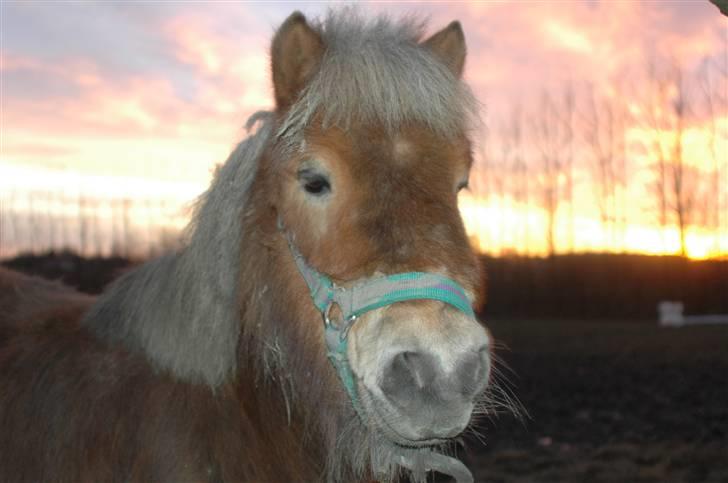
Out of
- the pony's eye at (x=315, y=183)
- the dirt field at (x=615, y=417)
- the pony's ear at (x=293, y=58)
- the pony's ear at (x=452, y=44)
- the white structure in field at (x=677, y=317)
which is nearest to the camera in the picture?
the pony's eye at (x=315, y=183)

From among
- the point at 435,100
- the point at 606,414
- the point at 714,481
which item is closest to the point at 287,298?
the point at 435,100

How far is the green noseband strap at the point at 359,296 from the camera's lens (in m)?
2.53

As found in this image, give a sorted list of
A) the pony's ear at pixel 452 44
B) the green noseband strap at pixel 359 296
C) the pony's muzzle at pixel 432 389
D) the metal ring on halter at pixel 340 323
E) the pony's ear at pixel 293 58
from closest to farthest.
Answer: the pony's muzzle at pixel 432 389, the green noseband strap at pixel 359 296, the metal ring on halter at pixel 340 323, the pony's ear at pixel 293 58, the pony's ear at pixel 452 44

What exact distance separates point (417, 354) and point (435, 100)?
119 centimetres

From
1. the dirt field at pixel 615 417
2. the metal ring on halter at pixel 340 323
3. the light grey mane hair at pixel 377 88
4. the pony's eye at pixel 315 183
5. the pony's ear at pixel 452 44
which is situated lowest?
the dirt field at pixel 615 417

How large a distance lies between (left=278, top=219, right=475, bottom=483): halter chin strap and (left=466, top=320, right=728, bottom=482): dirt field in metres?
1.26

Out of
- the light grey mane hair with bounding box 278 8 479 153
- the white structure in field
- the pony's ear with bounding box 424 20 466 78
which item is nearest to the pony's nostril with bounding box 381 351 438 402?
the light grey mane hair with bounding box 278 8 479 153

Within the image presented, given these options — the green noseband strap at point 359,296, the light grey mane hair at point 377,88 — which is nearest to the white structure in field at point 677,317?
the light grey mane hair at point 377,88

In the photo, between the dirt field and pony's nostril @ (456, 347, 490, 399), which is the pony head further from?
the dirt field

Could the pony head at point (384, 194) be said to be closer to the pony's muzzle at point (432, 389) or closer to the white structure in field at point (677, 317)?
the pony's muzzle at point (432, 389)

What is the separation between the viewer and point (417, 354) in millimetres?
2404

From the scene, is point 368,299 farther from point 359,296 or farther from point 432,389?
point 432,389

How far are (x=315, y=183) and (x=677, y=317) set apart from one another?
22.0 m

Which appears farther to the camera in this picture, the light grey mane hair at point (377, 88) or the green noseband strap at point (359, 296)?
the light grey mane hair at point (377, 88)
